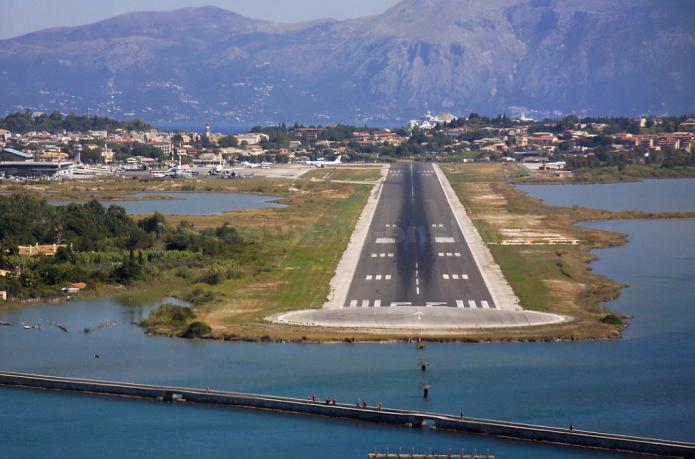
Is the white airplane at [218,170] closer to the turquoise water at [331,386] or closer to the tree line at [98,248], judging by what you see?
the tree line at [98,248]

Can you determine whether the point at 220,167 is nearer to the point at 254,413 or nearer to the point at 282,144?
the point at 282,144

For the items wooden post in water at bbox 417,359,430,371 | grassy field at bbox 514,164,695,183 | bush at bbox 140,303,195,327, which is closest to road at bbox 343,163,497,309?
bush at bbox 140,303,195,327

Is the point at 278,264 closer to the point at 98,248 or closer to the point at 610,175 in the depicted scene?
the point at 98,248

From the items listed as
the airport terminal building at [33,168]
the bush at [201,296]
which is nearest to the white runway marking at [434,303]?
the bush at [201,296]

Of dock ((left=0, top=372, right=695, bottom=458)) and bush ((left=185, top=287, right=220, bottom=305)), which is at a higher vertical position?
bush ((left=185, top=287, right=220, bottom=305))

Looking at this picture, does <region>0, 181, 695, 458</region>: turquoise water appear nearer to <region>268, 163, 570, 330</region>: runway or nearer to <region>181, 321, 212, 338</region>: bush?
<region>181, 321, 212, 338</region>: bush

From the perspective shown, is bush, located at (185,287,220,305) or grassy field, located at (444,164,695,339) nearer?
grassy field, located at (444,164,695,339)

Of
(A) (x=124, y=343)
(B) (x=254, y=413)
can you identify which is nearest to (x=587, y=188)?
(A) (x=124, y=343)
